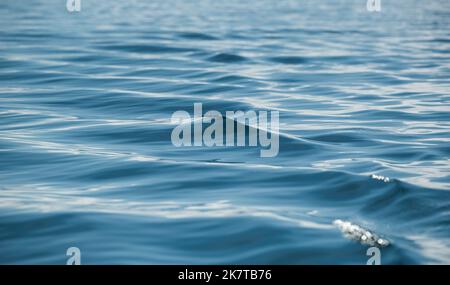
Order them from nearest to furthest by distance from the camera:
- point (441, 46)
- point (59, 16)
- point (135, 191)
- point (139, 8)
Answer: point (135, 191)
point (441, 46)
point (59, 16)
point (139, 8)

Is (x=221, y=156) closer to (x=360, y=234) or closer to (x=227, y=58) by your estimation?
(x=360, y=234)

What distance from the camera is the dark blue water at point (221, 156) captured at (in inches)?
225

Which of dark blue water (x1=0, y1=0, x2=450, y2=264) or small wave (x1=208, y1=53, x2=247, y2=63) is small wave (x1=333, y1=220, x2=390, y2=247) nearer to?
dark blue water (x1=0, y1=0, x2=450, y2=264)

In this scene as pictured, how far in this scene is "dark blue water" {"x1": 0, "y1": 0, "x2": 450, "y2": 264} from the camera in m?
5.73

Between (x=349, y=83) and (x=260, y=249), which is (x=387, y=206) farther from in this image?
(x=349, y=83)

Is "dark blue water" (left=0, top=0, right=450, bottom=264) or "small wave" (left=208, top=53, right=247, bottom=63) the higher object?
"small wave" (left=208, top=53, right=247, bottom=63)

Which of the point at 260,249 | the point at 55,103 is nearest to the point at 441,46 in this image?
the point at 55,103

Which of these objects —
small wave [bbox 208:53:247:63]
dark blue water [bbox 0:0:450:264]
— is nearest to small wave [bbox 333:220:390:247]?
dark blue water [bbox 0:0:450:264]

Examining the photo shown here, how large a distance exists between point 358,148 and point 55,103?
190 inches

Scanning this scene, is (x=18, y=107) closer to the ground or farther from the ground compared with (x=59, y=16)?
closer to the ground

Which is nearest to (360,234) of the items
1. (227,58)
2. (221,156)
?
(221,156)

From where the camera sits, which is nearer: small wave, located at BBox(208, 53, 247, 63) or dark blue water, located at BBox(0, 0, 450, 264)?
dark blue water, located at BBox(0, 0, 450, 264)

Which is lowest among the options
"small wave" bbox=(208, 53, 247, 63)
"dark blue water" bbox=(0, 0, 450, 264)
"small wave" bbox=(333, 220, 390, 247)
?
"small wave" bbox=(333, 220, 390, 247)

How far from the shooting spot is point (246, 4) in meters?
33.3
